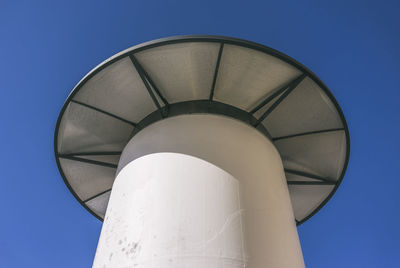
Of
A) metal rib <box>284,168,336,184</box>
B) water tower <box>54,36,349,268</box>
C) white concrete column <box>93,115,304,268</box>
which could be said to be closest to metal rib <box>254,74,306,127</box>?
water tower <box>54,36,349,268</box>

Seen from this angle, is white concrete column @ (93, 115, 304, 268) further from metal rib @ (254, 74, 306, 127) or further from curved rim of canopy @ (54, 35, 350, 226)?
curved rim of canopy @ (54, 35, 350, 226)

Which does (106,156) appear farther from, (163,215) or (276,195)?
(276,195)

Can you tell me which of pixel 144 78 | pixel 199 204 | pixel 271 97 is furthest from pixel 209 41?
pixel 199 204

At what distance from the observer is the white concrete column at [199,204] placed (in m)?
4.55

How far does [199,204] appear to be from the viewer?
4969 millimetres

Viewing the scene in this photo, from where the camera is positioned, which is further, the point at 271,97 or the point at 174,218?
the point at 271,97

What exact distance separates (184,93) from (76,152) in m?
3.43

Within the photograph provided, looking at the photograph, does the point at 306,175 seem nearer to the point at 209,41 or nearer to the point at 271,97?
the point at 271,97

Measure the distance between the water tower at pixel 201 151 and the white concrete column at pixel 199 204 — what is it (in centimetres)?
2

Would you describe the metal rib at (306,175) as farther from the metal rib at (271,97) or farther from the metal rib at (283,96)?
Result: the metal rib at (271,97)

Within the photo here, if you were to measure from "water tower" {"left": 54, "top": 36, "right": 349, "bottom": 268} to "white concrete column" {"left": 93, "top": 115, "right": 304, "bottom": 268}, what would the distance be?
19 mm

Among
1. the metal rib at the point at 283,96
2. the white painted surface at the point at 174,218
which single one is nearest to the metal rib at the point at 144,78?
the white painted surface at the point at 174,218

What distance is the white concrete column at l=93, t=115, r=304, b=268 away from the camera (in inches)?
179

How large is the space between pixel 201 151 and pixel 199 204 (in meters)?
1.15
